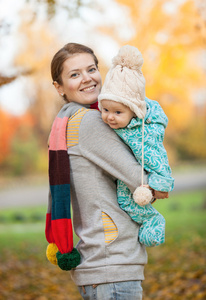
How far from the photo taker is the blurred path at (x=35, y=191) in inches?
589

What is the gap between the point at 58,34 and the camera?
1277cm

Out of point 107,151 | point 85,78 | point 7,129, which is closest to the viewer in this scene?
point 107,151

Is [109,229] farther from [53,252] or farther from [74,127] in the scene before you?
[74,127]

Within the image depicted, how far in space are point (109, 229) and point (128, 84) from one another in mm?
615

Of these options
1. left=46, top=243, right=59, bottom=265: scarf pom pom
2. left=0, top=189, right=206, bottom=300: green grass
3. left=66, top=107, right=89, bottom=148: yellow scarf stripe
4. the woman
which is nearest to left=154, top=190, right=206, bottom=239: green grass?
left=0, top=189, right=206, bottom=300: green grass

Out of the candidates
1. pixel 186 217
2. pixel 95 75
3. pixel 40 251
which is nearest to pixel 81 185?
pixel 95 75

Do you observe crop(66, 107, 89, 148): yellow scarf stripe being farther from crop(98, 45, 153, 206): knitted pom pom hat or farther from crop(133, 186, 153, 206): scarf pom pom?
crop(133, 186, 153, 206): scarf pom pom

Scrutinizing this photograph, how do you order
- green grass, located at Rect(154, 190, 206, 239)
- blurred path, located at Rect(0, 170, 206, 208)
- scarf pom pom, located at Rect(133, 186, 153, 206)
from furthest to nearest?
blurred path, located at Rect(0, 170, 206, 208) < green grass, located at Rect(154, 190, 206, 239) < scarf pom pom, located at Rect(133, 186, 153, 206)

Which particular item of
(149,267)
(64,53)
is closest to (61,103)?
(64,53)

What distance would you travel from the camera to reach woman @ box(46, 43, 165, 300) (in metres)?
1.81

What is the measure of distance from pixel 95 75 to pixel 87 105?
0.15 m

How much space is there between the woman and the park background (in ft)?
3.22

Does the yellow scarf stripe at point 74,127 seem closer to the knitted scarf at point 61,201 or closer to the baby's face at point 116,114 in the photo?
the knitted scarf at point 61,201

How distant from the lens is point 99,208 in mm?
1848
